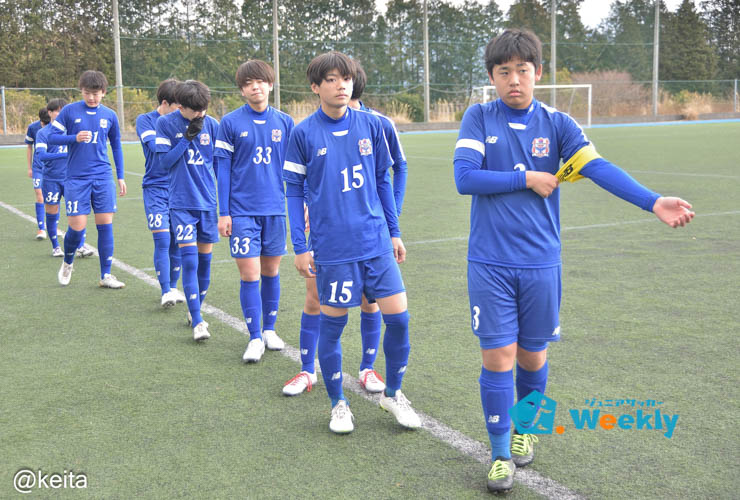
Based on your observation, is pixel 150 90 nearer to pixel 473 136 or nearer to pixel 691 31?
pixel 473 136

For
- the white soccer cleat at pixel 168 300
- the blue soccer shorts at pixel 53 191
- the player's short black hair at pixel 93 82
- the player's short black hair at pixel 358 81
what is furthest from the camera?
the blue soccer shorts at pixel 53 191

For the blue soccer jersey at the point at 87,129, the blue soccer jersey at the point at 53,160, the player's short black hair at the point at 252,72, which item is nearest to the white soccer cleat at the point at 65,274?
the blue soccer jersey at the point at 87,129

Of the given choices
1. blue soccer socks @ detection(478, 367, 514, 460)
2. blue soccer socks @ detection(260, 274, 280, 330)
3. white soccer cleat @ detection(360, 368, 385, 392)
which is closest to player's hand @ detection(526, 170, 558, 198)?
blue soccer socks @ detection(478, 367, 514, 460)

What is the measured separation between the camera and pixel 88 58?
38.7 meters

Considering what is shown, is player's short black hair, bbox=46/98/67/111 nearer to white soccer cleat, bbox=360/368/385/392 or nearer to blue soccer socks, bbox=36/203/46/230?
blue soccer socks, bbox=36/203/46/230

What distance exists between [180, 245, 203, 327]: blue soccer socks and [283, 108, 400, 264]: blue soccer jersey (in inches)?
75.6

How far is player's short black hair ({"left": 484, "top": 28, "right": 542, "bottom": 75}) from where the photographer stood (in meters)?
3.00

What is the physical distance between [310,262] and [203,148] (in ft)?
7.69

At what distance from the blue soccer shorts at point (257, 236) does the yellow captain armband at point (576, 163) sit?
7.83ft

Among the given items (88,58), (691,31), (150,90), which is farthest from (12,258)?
(691,31)

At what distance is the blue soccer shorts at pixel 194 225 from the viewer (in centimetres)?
548

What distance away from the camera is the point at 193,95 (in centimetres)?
534

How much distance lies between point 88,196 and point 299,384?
394 centimetres

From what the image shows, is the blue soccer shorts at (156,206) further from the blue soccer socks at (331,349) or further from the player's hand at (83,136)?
the blue soccer socks at (331,349)
